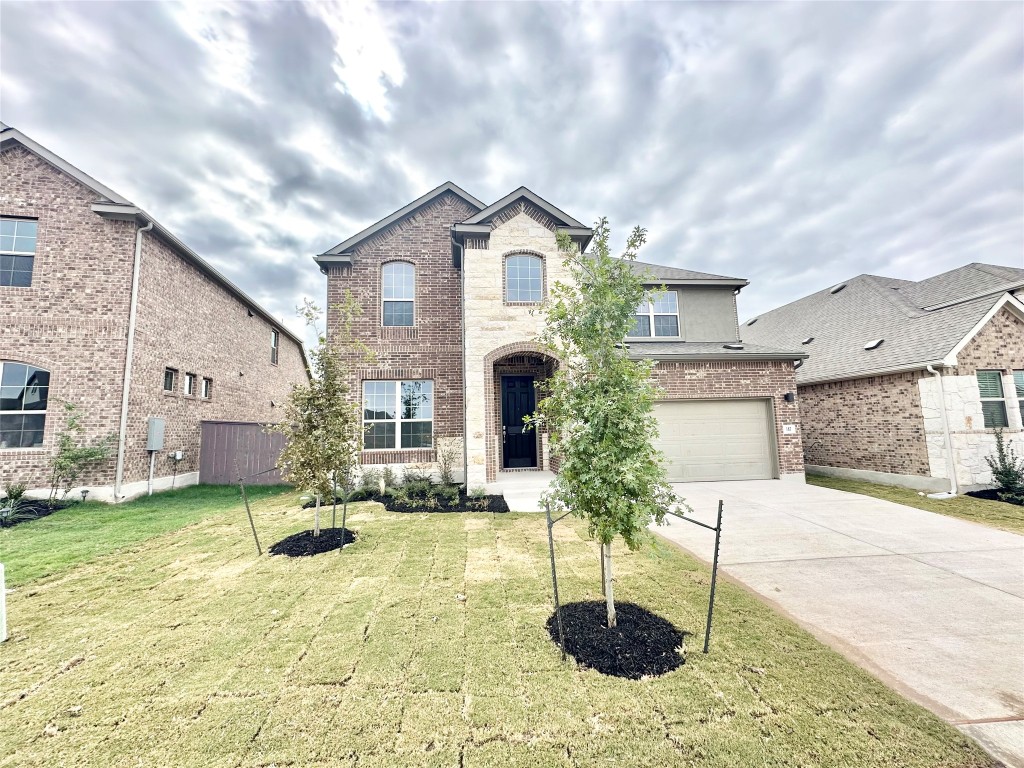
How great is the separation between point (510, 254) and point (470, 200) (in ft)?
10.3

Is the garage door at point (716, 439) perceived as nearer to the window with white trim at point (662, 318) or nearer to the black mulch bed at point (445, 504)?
the window with white trim at point (662, 318)

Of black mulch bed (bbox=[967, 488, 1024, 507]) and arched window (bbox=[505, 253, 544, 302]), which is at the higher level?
arched window (bbox=[505, 253, 544, 302])

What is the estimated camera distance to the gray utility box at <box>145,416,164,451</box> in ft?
32.2

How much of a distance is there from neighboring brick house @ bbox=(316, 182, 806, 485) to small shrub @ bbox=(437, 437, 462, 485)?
0.81 feet

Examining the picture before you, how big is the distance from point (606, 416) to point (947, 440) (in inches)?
463

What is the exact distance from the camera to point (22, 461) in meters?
8.64

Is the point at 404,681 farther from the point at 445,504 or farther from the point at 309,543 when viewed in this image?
the point at 445,504

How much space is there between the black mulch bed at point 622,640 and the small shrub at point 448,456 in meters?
6.86

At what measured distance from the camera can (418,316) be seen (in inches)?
449

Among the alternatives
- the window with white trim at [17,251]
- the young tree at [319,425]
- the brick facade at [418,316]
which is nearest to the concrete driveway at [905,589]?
the young tree at [319,425]

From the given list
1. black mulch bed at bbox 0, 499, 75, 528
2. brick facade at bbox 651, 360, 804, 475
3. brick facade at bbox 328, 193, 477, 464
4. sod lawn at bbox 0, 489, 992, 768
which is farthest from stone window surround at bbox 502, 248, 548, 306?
black mulch bed at bbox 0, 499, 75, 528

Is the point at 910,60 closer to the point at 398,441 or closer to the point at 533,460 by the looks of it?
the point at 533,460

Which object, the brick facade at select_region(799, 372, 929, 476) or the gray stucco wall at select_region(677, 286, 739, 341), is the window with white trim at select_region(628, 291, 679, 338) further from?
the brick facade at select_region(799, 372, 929, 476)

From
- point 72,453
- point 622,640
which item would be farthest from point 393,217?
point 622,640
